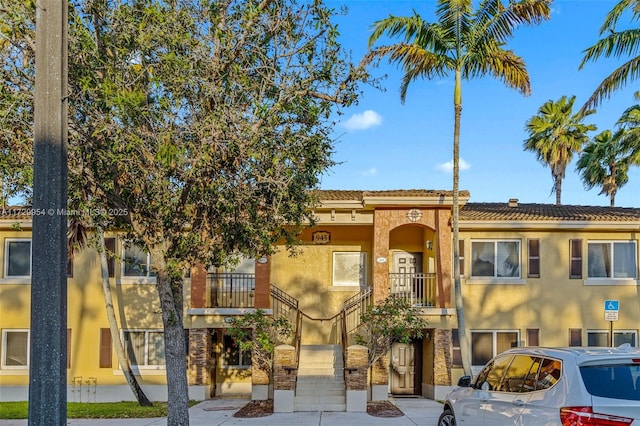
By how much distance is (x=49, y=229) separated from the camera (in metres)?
3.50

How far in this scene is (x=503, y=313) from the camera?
16.3m

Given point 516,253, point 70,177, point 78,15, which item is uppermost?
point 78,15

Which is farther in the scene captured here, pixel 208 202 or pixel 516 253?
pixel 516 253

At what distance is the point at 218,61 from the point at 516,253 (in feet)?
40.6

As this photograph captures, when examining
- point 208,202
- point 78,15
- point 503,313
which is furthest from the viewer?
point 503,313

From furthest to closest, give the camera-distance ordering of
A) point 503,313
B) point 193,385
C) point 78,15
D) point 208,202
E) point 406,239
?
point 406,239
point 503,313
point 193,385
point 208,202
point 78,15

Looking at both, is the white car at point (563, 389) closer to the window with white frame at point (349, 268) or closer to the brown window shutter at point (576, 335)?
the window with white frame at point (349, 268)

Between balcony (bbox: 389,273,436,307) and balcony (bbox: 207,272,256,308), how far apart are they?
4467mm

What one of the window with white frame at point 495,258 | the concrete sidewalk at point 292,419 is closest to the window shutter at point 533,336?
the window with white frame at point 495,258

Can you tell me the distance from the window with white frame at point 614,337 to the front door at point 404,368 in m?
5.43

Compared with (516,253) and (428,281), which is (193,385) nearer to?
(428,281)

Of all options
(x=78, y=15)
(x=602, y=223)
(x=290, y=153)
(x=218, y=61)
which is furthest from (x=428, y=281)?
(x=78, y=15)

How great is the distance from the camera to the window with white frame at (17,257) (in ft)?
53.7

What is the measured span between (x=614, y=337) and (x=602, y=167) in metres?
13.3
